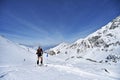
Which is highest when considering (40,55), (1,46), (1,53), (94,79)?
(1,46)

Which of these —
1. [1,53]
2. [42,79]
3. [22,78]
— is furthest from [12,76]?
[1,53]

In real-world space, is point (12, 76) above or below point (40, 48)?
below

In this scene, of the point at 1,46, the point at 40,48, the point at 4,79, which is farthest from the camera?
the point at 1,46

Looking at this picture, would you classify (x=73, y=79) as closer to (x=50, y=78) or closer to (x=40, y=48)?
(x=50, y=78)

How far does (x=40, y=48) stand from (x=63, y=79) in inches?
393

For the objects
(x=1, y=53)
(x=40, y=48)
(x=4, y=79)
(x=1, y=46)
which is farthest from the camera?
(x=1, y=46)

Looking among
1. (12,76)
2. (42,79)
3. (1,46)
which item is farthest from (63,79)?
(1,46)

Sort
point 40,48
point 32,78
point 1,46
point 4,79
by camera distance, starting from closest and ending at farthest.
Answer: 1. point 4,79
2. point 32,78
3. point 40,48
4. point 1,46

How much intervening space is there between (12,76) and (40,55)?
926 cm

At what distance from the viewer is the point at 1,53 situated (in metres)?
32.1

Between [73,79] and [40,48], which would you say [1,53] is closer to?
[40,48]

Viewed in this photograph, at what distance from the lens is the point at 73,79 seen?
496 inches

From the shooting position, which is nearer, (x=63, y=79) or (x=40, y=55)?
(x=63, y=79)

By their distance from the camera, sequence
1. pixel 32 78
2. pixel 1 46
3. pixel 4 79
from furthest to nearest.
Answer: pixel 1 46 → pixel 32 78 → pixel 4 79
